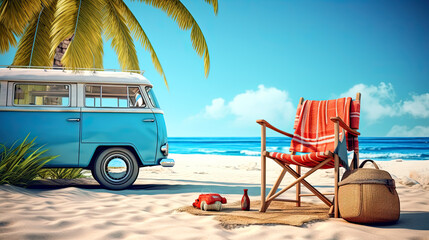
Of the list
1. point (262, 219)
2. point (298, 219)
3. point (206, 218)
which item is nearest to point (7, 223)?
point (206, 218)

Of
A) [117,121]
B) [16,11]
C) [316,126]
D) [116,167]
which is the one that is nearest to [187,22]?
[16,11]

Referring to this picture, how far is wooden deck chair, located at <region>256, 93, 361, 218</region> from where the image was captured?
351cm

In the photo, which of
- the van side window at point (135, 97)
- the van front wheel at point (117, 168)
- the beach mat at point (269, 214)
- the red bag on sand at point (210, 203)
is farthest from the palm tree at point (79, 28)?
the beach mat at point (269, 214)

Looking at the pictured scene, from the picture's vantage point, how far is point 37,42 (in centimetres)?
802

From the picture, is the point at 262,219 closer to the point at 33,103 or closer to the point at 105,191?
the point at 105,191

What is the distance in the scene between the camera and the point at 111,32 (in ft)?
28.3

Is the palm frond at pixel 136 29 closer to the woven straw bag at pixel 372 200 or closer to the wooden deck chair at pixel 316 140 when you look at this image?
the wooden deck chair at pixel 316 140

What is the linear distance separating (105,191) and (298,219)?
2991mm

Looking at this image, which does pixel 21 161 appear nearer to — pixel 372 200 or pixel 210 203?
pixel 210 203

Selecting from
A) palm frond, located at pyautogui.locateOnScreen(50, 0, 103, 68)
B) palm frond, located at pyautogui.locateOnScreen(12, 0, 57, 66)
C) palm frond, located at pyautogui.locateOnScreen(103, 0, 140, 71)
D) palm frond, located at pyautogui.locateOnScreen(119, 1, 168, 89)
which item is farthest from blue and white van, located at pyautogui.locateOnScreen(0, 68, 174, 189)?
palm frond, located at pyautogui.locateOnScreen(119, 1, 168, 89)

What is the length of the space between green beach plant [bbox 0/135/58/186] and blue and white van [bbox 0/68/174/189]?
11 centimetres

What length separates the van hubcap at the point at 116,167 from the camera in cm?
543

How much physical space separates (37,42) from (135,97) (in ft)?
12.7

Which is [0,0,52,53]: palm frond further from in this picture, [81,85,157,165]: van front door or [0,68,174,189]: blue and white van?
[81,85,157,165]: van front door
